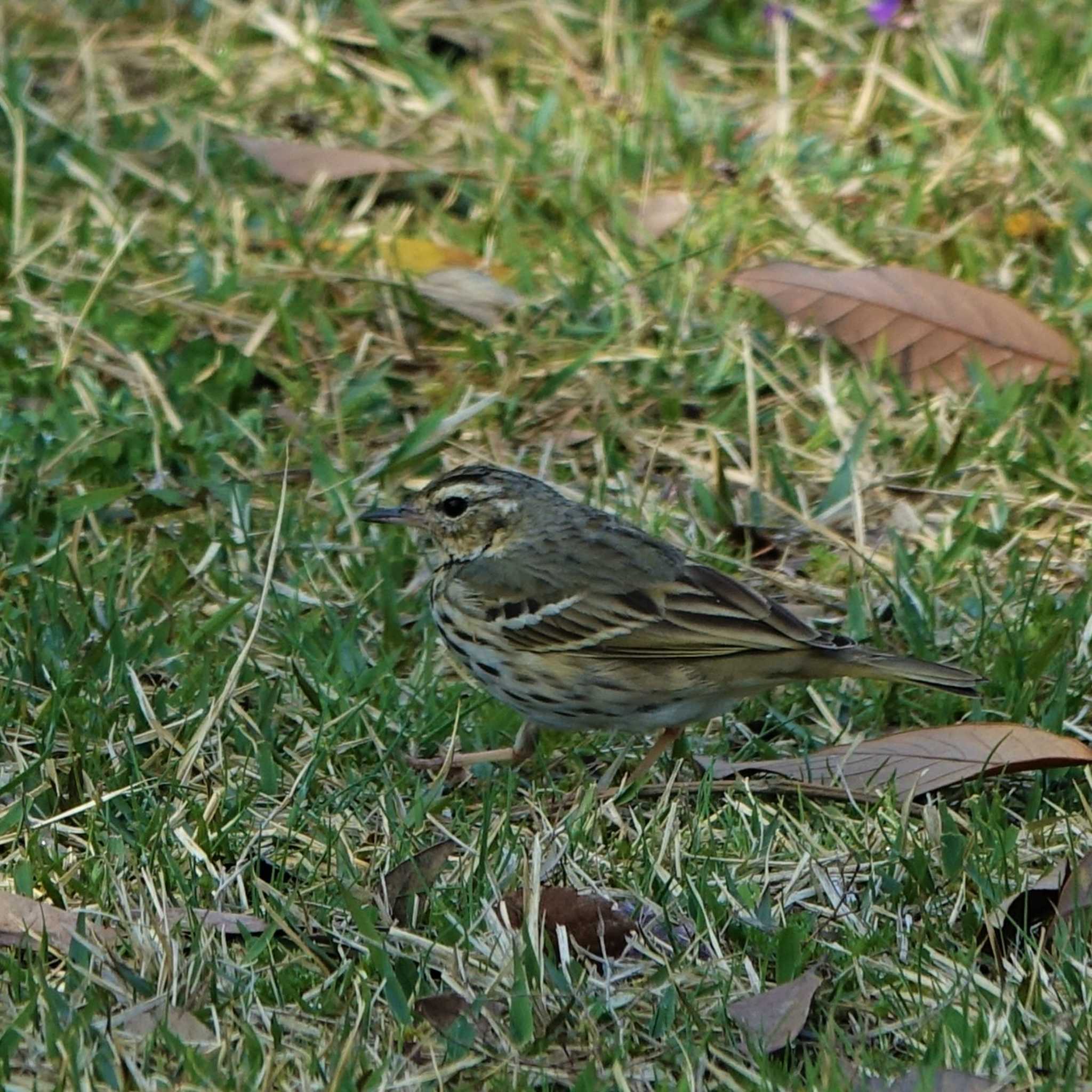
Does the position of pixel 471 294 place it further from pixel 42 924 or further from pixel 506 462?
pixel 42 924

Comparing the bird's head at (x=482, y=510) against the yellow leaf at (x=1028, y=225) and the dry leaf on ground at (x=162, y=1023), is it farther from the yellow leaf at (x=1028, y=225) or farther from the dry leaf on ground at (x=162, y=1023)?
the yellow leaf at (x=1028, y=225)

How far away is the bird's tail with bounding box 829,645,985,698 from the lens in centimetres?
500

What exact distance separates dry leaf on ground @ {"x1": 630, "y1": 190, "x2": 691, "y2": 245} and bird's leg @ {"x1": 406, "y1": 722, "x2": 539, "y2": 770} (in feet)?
9.03

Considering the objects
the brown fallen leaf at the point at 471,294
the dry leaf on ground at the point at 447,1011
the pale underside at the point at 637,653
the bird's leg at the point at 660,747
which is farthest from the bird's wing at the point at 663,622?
the brown fallen leaf at the point at 471,294

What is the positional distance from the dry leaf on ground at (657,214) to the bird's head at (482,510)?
2114mm

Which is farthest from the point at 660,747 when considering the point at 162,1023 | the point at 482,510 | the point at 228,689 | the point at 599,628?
the point at 162,1023

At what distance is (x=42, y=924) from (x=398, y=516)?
1.91 metres

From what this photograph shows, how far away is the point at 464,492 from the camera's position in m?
5.69

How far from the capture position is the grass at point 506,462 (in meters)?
4.09

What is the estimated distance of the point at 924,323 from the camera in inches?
272

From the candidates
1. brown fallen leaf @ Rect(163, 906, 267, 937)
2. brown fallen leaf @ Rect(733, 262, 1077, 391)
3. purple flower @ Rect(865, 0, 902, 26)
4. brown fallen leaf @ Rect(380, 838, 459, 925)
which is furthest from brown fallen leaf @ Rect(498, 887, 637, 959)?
purple flower @ Rect(865, 0, 902, 26)

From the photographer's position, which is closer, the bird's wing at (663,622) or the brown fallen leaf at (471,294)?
the bird's wing at (663,622)

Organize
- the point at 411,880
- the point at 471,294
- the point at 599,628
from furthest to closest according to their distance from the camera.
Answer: the point at 471,294
the point at 599,628
the point at 411,880

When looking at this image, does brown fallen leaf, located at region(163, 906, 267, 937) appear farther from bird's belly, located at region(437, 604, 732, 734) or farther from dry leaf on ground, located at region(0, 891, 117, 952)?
bird's belly, located at region(437, 604, 732, 734)
